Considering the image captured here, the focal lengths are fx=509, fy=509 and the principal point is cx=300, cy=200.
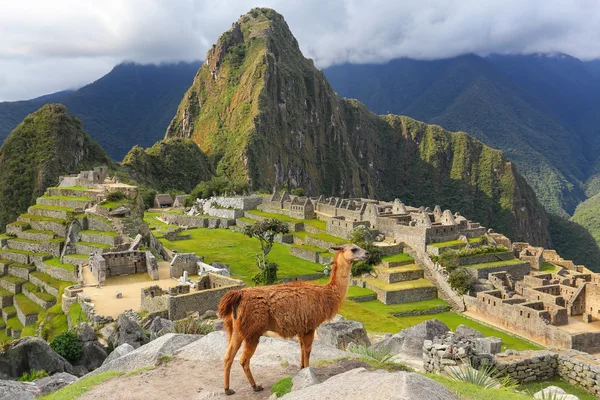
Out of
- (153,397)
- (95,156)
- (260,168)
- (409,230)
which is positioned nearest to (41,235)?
(409,230)

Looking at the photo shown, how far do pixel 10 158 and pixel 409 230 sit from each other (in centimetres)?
7543

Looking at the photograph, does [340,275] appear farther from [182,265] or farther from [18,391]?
[182,265]

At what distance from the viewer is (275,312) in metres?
7.09

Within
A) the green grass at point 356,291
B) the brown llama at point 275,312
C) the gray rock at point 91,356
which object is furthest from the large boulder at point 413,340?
the green grass at point 356,291

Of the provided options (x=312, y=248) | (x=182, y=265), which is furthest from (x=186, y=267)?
(x=312, y=248)

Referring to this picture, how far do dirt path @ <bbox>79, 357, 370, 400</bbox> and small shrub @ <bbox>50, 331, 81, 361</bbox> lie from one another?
17.1 feet

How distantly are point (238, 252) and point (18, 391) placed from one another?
30.8m

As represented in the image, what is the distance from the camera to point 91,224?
3053 cm

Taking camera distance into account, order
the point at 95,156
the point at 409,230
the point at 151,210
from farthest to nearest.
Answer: the point at 95,156 → the point at 151,210 → the point at 409,230

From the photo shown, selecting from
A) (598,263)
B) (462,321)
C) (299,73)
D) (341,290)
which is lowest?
(598,263)

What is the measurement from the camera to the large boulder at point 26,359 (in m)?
11.5

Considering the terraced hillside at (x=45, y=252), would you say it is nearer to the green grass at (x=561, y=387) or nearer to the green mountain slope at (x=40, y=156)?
the green grass at (x=561, y=387)

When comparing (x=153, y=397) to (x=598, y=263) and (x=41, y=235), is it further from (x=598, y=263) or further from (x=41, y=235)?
(x=598, y=263)

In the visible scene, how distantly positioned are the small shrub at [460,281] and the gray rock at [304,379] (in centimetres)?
2841
